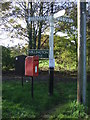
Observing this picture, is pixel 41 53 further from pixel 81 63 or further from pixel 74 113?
pixel 74 113

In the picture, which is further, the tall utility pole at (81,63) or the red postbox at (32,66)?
the red postbox at (32,66)

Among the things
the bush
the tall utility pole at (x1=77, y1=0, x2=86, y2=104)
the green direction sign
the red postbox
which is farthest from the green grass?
the green direction sign

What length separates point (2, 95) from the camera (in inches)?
230

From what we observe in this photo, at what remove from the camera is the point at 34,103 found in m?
5.11

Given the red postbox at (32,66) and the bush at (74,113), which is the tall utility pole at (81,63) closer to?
the bush at (74,113)

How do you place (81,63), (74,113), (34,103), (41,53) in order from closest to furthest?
(74,113), (81,63), (34,103), (41,53)

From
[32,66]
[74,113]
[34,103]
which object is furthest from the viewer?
[32,66]

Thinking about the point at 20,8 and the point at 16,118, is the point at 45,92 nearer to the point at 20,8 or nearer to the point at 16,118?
the point at 16,118

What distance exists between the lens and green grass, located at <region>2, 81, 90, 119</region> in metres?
4.30

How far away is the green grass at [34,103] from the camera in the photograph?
14.1ft

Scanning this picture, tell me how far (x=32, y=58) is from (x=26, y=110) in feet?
5.22

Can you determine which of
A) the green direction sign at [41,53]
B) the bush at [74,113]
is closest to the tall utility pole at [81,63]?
the bush at [74,113]

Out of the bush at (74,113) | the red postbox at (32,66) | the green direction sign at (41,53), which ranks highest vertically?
the green direction sign at (41,53)

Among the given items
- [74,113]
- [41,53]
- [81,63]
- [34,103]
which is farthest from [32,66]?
[74,113]
